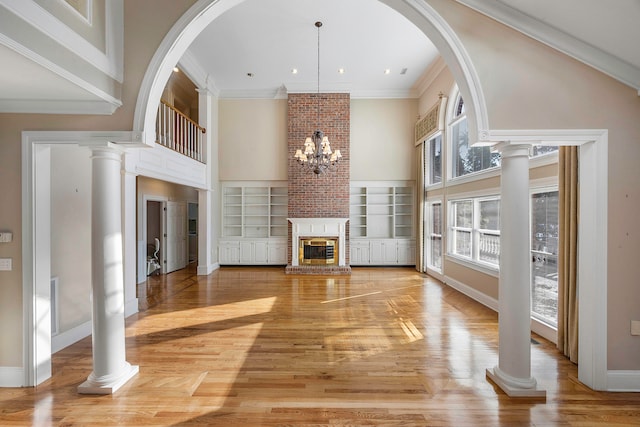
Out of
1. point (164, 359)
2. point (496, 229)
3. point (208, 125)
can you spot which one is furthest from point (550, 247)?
point (208, 125)

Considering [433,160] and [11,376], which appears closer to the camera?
[11,376]

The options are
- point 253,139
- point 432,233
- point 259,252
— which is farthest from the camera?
point 259,252

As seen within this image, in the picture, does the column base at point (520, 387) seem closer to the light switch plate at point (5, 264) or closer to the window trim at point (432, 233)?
the window trim at point (432, 233)

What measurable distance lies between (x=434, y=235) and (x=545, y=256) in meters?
3.58

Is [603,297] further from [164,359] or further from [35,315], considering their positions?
[35,315]

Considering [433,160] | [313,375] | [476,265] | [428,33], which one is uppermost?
[428,33]

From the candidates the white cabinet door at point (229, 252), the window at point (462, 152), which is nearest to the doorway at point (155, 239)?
the white cabinet door at point (229, 252)

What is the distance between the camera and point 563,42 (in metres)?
2.38

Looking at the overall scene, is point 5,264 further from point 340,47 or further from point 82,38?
point 340,47

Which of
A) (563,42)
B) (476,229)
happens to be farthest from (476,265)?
(563,42)

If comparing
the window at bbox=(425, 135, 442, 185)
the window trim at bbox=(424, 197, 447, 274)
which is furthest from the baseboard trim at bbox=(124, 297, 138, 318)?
the window at bbox=(425, 135, 442, 185)

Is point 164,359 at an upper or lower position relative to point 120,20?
lower

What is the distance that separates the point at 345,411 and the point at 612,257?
2.53 m

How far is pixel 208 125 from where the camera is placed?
24.3ft
